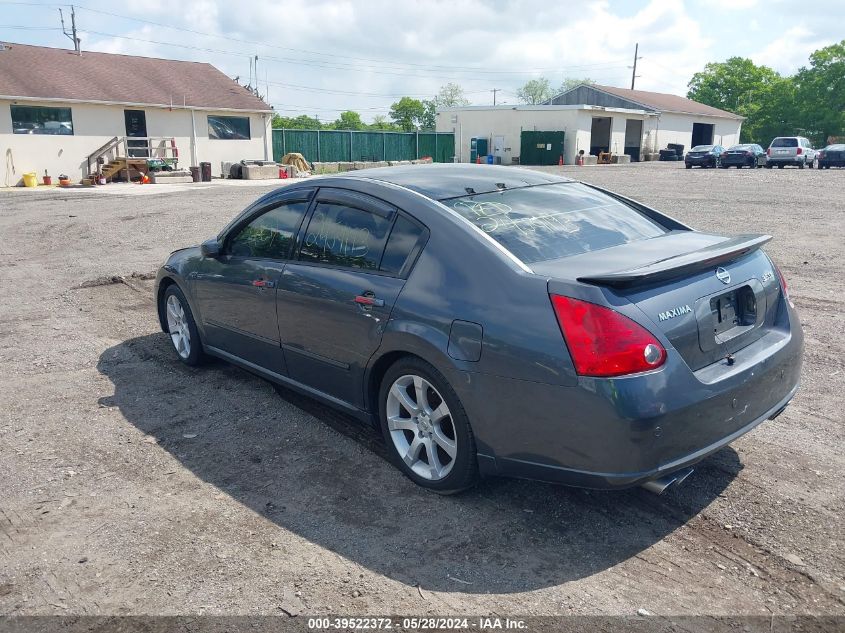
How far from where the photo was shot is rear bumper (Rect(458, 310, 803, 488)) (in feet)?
9.86

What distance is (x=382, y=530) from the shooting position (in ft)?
11.4

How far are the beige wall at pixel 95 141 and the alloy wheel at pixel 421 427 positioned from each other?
3018 cm

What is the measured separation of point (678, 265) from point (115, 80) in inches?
1410

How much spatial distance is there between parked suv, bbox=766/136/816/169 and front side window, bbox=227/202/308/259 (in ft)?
136

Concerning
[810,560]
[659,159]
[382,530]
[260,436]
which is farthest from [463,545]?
[659,159]

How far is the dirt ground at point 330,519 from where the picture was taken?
2982 millimetres

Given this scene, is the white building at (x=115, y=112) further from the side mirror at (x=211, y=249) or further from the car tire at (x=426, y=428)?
the car tire at (x=426, y=428)

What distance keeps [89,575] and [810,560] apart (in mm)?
3171

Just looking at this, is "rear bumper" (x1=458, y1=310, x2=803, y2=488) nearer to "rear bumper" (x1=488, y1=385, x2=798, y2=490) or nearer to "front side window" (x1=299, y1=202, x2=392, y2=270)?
"rear bumper" (x1=488, y1=385, x2=798, y2=490)

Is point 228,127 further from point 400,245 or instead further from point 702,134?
point 702,134

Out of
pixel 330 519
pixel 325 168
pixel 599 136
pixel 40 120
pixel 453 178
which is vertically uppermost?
pixel 599 136

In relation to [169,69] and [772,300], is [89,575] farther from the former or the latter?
[169,69]

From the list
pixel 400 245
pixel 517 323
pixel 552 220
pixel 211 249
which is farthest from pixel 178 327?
pixel 517 323

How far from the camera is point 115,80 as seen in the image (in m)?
33.7
